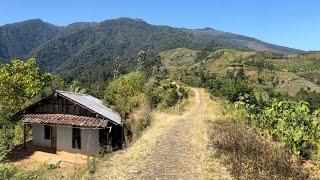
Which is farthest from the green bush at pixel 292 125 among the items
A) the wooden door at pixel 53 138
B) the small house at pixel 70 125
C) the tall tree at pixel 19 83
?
the tall tree at pixel 19 83

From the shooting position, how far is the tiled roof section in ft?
93.0

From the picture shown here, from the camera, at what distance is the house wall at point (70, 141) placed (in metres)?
29.3

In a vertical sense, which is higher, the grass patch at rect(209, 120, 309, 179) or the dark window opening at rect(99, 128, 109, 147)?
the grass patch at rect(209, 120, 309, 179)

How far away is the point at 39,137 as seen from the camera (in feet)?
107

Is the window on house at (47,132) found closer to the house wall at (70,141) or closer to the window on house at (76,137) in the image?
the house wall at (70,141)

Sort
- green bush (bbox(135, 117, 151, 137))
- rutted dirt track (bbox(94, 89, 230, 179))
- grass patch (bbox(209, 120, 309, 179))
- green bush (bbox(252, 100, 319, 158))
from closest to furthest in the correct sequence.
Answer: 1. grass patch (bbox(209, 120, 309, 179))
2. rutted dirt track (bbox(94, 89, 230, 179))
3. green bush (bbox(252, 100, 319, 158))
4. green bush (bbox(135, 117, 151, 137))

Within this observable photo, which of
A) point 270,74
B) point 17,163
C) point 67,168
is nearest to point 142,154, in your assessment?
point 67,168

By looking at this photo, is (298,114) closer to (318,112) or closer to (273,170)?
(318,112)

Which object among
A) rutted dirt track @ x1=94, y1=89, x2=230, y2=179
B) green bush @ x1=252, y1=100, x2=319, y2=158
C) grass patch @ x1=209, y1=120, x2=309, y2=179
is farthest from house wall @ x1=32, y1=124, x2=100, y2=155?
green bush @ x1=252, y1=100, x2=319, y2=158

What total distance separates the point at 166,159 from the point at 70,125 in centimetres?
1110

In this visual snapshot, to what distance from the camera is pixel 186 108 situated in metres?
47.5

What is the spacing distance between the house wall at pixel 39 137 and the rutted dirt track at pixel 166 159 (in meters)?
8.21

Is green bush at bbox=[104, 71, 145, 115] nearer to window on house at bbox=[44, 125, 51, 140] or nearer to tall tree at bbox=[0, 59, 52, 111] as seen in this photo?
window on house at bbox=[44, 125, 51, 140]

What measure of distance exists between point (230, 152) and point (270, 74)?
400 ft
